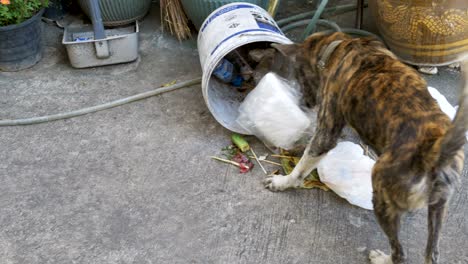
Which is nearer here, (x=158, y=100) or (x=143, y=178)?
(x=143, y=178)

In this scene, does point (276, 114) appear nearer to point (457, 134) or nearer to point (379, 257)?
point (379, 257)

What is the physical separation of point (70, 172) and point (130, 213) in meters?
0.60

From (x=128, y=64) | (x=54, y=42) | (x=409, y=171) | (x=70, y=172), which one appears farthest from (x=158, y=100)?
(x=409, y=171)

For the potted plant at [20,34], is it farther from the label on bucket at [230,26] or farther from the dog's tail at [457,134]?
the dog's tail at [457,134]

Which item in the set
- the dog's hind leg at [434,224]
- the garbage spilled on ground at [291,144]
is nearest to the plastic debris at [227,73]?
the garbage spilled on ground at [291,144]

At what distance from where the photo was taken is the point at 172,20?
206 inches

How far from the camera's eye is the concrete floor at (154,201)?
3242 mm

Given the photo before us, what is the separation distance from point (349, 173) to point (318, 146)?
0.37 m

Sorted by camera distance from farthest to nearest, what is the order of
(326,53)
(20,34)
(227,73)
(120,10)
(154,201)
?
1. (120,10)
2. (20,34)
3. (227,73)
4. (154,201)
5. (326,53)

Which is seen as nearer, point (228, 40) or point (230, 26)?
point (228, 40)

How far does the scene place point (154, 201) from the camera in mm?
3566

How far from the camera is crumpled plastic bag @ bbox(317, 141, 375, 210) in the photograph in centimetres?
346

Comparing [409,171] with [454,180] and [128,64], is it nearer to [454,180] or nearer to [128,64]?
[454,180]

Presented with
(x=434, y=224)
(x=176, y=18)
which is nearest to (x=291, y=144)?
(x=434, y=224)
